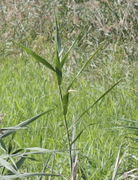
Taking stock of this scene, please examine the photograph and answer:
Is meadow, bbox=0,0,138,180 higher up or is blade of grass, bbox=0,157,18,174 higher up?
meadow, bbox=0,0,138,180

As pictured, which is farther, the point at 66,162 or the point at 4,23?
the point at 4,23

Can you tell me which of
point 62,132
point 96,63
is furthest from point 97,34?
point 62,132

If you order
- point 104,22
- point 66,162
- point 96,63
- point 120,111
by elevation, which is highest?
point 104,22

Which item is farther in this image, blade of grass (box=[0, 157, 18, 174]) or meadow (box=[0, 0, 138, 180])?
meadow (box=[0, 0, 138, 180])

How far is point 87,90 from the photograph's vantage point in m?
5.11

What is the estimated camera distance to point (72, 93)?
4.96 metres

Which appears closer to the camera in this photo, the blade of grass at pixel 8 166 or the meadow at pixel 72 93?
the blade of grass at pixel 8 166

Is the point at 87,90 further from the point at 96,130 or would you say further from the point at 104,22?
the point at 104,22

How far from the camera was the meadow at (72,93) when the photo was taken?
239cm

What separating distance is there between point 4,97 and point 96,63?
159 cm

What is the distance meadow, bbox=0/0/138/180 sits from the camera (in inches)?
94.1

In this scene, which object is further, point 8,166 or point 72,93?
point 72,93

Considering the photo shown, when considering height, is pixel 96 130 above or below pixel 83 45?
below

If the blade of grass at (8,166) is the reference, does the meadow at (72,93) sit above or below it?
above
